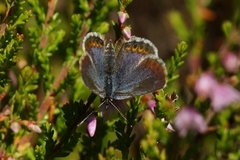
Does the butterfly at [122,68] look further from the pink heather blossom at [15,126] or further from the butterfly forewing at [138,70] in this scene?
the pink heather blossom at [15,126]

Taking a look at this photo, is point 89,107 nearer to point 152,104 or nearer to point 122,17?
point 152,104

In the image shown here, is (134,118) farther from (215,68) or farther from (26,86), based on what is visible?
(215,68)

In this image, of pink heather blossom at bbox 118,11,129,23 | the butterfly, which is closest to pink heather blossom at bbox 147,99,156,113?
the butterfly

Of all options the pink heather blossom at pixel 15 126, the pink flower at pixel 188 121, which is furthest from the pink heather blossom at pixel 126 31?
the pink heather blossom at pixel 15 126

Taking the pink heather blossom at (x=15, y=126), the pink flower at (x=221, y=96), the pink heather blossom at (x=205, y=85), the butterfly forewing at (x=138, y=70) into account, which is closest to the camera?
the butterfly forewing at (x=138, y=70)

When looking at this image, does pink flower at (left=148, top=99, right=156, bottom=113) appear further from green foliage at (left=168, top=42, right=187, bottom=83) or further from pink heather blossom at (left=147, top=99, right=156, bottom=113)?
green foliage at (left=168, top=42, right=187, bottom=83)

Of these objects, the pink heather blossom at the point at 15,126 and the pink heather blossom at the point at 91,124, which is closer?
the pink heather blossom at the point at 91,124

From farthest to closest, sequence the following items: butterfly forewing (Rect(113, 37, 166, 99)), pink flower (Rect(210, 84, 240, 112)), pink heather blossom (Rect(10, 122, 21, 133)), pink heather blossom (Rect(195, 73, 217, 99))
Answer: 1. pink flower (Rect(210, 84, 240, 112))
2. pink heather blossom (Rect(195, 73, 217, 99))
3. pink heather blossom (Rect(10, 122, 21, 133))
4. butterfly forewing (Rect(113, 37, 166, 99))

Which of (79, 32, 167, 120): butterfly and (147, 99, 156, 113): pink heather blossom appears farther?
(147, 99, 156, 113): pink heather blossom
